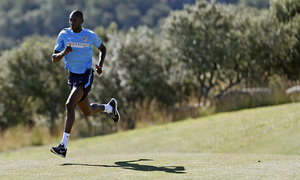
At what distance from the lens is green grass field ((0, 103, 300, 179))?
6.61 metres

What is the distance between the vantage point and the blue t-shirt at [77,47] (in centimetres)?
823

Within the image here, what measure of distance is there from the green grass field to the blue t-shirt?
1539 millimetres

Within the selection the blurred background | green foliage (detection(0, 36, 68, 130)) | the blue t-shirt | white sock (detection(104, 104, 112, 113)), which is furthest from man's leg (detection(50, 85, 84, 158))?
green foliage (detection(0, 36, 68, 130))

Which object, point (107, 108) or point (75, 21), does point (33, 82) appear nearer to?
point (107, 108)

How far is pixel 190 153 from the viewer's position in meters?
9.43

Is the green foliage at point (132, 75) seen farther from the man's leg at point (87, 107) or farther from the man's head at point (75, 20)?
the man's head at point (75, 20)

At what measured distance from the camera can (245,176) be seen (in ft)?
20.2

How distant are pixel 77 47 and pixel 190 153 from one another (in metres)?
2.90

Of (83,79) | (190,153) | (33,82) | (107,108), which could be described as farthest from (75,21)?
(33,82)

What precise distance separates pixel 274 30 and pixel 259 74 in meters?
1.94

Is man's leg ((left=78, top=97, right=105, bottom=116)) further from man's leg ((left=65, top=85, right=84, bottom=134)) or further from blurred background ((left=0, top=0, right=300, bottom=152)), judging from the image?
blurred background ((left=0, top=0, right=300, bottom=152))

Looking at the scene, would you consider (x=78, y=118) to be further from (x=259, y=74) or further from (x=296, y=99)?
(x=296, y=99)

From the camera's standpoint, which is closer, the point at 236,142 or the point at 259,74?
the point at 236,142

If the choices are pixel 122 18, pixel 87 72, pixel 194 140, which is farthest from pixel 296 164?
pixel 122 18
